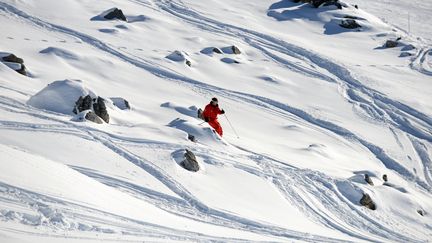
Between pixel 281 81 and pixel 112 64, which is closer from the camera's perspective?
pixel 112 64

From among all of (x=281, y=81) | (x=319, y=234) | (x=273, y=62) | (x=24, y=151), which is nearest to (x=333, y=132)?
(x=281, y=81)

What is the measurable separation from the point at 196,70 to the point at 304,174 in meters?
8.45

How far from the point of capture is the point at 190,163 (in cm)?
1029

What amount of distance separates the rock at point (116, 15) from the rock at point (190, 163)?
46.5 feet

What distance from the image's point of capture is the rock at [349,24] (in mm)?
26453

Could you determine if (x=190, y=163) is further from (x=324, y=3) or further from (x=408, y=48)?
(x=324, y=3)

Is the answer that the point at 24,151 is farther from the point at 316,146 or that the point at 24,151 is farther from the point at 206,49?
the point at 206,49

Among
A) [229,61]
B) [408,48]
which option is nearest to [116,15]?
[229,61]

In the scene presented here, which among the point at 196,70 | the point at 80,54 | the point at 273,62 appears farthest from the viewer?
the point at 273,62

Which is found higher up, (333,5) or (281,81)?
(333,5)

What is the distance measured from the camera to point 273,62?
20.9 metres

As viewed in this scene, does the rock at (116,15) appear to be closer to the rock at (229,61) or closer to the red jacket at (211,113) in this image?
the rock at (229,61)

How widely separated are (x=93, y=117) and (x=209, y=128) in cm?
298

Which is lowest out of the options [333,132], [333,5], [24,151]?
[333,132]
